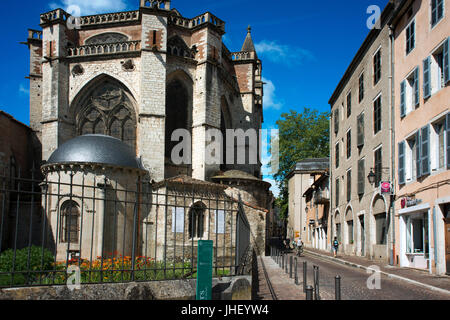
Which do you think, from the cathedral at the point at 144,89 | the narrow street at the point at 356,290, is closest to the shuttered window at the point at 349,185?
the cathedral at the point at 144,89

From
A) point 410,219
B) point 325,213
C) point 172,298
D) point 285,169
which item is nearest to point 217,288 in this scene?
point 172,298

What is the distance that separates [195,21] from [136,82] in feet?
20.3

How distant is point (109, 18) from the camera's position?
31.2 metres

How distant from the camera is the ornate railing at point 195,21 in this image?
29.9 meters

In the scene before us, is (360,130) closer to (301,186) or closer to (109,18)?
(109,18)

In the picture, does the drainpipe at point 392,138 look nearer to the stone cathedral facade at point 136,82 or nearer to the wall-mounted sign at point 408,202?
the wall-mounted sign at point 408,202

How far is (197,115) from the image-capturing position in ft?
94.2

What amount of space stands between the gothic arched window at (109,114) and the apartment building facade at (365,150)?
12953 millimetres

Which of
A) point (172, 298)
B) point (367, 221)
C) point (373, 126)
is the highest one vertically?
point (373, 126)

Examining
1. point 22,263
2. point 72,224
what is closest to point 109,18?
point 72,224

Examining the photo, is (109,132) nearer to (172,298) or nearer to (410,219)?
(410,219)

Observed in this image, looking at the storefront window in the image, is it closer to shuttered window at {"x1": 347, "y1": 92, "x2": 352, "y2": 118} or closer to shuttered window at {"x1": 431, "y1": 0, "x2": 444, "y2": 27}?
shuttered window at {"x1": 431, "y1": 0, "x2": 444, "y2": 27}

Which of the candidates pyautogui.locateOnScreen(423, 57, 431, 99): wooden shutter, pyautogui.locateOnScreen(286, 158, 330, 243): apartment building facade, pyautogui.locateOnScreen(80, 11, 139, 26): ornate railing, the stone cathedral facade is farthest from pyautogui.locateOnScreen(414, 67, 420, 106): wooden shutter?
pyautogui.locateOnScreen(286, 158, 330, 243): apartment building facade
